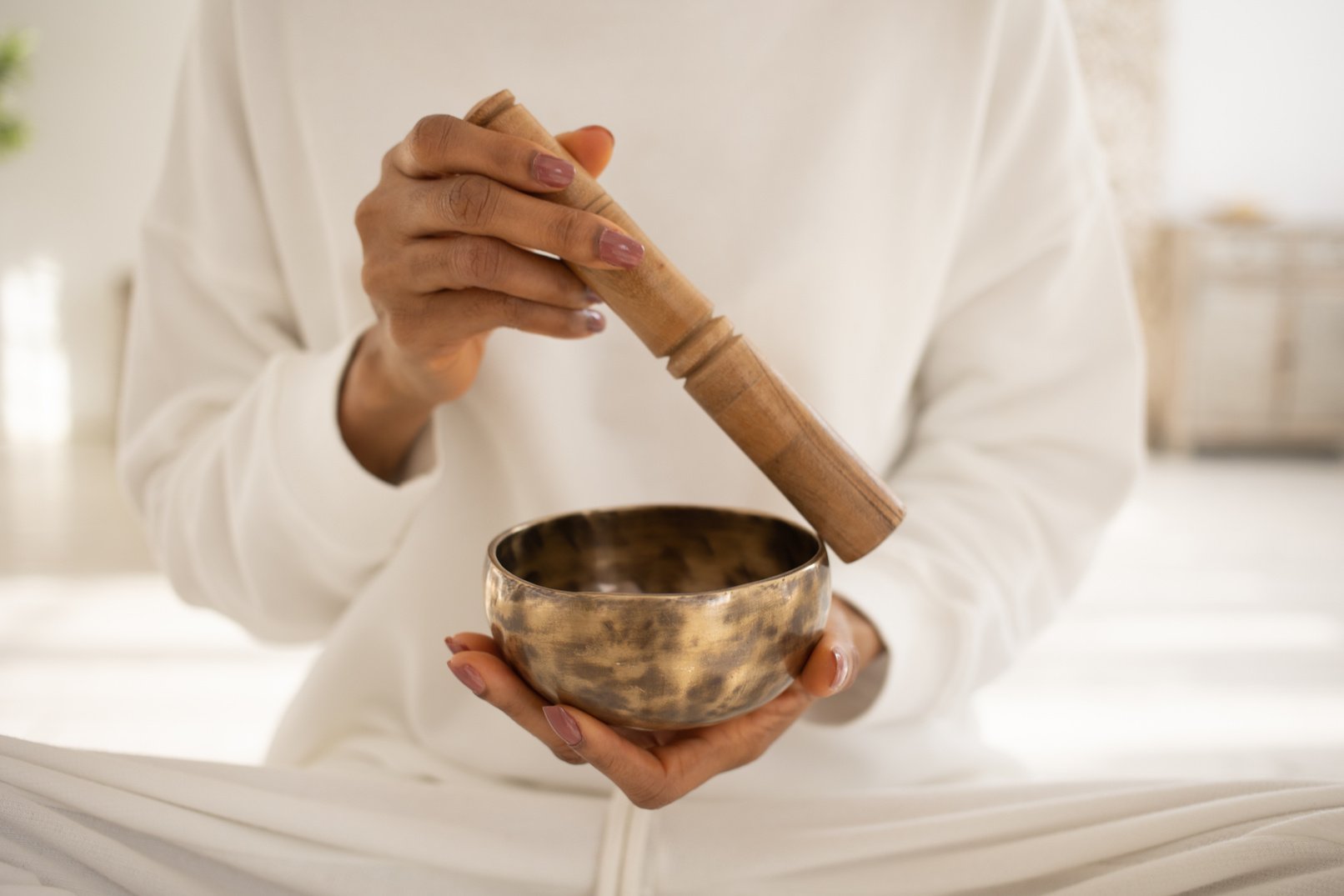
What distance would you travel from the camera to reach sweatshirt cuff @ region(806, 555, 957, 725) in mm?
813

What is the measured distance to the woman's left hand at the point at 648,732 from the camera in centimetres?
56

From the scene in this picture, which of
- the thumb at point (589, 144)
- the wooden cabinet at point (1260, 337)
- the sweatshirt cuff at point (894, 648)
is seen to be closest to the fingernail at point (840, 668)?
the sweatshirt cuff at point (894, 648)

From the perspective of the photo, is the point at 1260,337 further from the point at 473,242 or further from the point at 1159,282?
the point at 473,242

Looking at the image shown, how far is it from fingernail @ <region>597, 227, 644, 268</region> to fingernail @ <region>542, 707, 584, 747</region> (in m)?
0.24

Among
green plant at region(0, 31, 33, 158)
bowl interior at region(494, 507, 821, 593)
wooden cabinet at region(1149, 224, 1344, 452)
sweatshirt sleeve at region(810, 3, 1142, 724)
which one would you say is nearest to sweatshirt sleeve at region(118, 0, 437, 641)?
bowl interior at region(494, 507, 821, 593)

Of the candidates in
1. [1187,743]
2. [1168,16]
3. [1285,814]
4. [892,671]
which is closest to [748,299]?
[892,671]

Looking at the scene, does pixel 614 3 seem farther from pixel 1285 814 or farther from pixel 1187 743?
pixel 1187 743

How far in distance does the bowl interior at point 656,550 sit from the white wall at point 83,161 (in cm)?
544

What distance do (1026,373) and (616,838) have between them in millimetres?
580

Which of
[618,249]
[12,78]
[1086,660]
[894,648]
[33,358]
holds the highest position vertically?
[12,78]

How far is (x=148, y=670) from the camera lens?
89.7 inches

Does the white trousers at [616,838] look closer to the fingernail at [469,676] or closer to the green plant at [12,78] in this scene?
the fingernail at [469,676]

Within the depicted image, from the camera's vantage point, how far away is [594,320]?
2.05 feet

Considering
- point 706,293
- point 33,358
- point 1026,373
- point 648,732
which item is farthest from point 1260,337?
point 33,358
